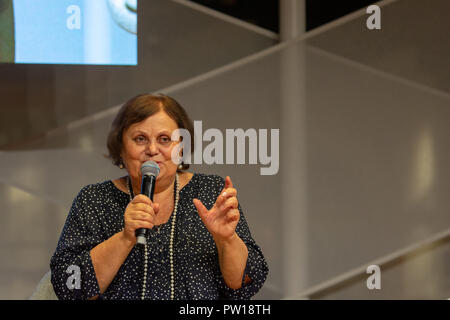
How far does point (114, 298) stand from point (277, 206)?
1604mm

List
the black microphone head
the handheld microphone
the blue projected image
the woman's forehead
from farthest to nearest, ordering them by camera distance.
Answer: the blue projected image < the woman's forehead < the black microphone head < the handheld microphone

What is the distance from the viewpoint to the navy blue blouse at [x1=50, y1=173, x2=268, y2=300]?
4.66ft

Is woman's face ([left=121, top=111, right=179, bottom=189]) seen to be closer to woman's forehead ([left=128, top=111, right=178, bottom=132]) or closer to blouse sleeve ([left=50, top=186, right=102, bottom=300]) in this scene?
woman's forehead ([left=128, top=111, right=178, bottom=132])

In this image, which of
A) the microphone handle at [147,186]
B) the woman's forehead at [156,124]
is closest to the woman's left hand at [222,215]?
the microphone handle at [147,186]

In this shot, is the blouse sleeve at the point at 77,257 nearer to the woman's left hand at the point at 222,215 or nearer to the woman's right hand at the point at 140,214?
the woman's right hand at the point at 140,214

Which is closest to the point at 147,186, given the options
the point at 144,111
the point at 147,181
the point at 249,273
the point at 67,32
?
the point at 147,181

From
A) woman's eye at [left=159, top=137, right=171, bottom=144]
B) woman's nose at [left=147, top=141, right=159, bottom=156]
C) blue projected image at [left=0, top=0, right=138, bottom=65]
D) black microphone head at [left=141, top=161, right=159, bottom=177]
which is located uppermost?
blue projected image at [left=0, top=0, right=138, bottom=65]

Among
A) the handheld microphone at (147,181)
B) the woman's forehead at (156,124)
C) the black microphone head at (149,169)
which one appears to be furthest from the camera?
the woman's forehead at (156,124)

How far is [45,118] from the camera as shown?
2770mm

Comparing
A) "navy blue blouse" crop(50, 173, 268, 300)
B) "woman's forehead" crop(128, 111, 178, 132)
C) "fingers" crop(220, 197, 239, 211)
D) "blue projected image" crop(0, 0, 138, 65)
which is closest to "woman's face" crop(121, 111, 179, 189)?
"woman's forehead" crop(128, 111, 178, 132)

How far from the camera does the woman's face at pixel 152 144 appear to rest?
4.79 ft

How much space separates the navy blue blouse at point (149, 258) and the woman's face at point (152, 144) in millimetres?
109

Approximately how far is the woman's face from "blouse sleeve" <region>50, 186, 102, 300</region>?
0.16m

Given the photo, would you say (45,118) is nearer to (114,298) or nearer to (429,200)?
(114,298)
